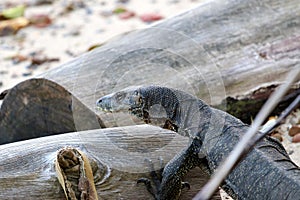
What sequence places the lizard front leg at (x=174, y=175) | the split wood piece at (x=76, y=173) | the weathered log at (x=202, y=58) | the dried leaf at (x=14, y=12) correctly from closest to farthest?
the split wood piece at (x=76, y=173) < the lizard front leg at (x=174, y=175) < the weathered log at (x=202, y=58) < the dried leaf at (x=14, y=12)

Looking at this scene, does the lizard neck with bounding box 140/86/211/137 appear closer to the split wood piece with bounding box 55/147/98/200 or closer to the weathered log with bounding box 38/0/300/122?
the weathered log with bounding box 38/0/300/122

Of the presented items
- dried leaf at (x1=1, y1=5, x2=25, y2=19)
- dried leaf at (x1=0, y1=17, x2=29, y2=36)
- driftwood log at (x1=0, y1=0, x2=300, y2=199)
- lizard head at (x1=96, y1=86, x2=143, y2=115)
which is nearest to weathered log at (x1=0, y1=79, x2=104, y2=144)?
driftwood log at (x1=0, y1=0, x2=300, y2=199)

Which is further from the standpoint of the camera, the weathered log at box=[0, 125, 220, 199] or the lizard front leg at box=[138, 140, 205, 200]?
the lizard front leg at box=[138, 140, 205, 200]

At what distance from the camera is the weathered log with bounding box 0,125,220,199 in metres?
2.04

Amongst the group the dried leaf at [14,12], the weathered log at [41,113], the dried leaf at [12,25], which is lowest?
the dried leaf at [12,25]

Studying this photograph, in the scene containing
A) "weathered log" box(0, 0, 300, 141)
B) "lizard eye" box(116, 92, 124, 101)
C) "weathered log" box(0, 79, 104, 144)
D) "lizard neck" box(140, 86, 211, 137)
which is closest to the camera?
"lizard neck" box(140, 86, 211, 137)

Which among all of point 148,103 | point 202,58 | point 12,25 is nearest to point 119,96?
point 148,103

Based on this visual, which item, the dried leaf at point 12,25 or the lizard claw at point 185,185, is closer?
the lizard claw at point 185,185

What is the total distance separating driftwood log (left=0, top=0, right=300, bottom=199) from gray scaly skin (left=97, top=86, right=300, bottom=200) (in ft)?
0.44

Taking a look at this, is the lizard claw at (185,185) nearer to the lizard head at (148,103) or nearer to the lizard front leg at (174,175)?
the lizard front leg at (174,175)

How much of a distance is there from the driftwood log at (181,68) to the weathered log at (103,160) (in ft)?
0.18

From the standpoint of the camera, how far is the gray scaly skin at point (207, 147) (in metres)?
2.15

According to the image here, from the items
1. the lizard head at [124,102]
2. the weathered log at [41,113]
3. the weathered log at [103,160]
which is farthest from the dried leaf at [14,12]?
the weathered log at [103,160]

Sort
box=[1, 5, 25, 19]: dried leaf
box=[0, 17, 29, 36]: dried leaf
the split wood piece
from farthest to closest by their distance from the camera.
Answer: box=[1, 5, 25, 19]: dried leaf, box=[0, 17, 29, 36]: dried leaf, the split wood piece
